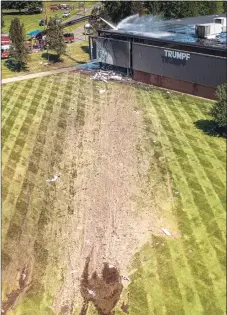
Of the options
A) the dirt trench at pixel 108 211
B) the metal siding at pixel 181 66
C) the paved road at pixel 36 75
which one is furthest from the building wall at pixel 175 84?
the dirt trench at pixel 108 211

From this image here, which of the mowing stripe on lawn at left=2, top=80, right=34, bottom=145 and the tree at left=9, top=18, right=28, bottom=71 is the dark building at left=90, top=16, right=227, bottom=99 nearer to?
the tree at left=9, top=18, right=28, bottom=71

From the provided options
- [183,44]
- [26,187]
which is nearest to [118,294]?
[26,187]

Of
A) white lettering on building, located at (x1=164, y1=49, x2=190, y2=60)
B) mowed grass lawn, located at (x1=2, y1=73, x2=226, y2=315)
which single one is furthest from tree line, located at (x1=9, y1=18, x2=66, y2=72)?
white lettering on building, located at (x1=164, y1=49, x2=190, y2=60)

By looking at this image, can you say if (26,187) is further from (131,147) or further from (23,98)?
(23,98)

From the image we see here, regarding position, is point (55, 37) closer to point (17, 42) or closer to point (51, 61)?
point (51, 61)

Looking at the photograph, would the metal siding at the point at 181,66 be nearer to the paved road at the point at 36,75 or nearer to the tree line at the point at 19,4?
the paved road at the point at 36,75
